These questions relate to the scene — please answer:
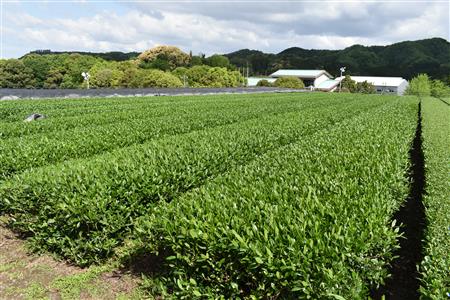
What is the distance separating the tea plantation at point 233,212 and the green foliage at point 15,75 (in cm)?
6876

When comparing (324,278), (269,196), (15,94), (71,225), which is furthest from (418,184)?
(15,94)

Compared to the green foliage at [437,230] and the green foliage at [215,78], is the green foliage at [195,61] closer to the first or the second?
the green foliage at [215,78]

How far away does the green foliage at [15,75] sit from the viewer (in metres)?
67.2

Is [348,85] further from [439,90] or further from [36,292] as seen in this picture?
[36,292]

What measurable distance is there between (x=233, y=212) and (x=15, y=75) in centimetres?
7624

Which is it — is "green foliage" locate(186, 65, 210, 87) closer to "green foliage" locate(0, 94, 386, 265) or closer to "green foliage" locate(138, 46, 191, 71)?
"green foliage" locate(138, 46, 191, 71)

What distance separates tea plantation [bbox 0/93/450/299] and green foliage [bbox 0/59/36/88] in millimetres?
68760

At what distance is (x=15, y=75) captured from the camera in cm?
6881

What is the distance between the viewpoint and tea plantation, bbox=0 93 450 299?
3.45 meters

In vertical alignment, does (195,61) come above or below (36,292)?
above

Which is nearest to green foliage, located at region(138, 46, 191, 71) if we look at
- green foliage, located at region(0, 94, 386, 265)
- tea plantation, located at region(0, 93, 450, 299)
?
green foliage, located at region(0, 94, 386, 265)

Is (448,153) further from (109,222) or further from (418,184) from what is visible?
(109,222)

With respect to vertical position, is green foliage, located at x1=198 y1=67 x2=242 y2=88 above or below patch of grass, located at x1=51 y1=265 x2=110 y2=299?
above

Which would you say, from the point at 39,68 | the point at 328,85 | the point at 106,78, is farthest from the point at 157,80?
the point at 328,85
